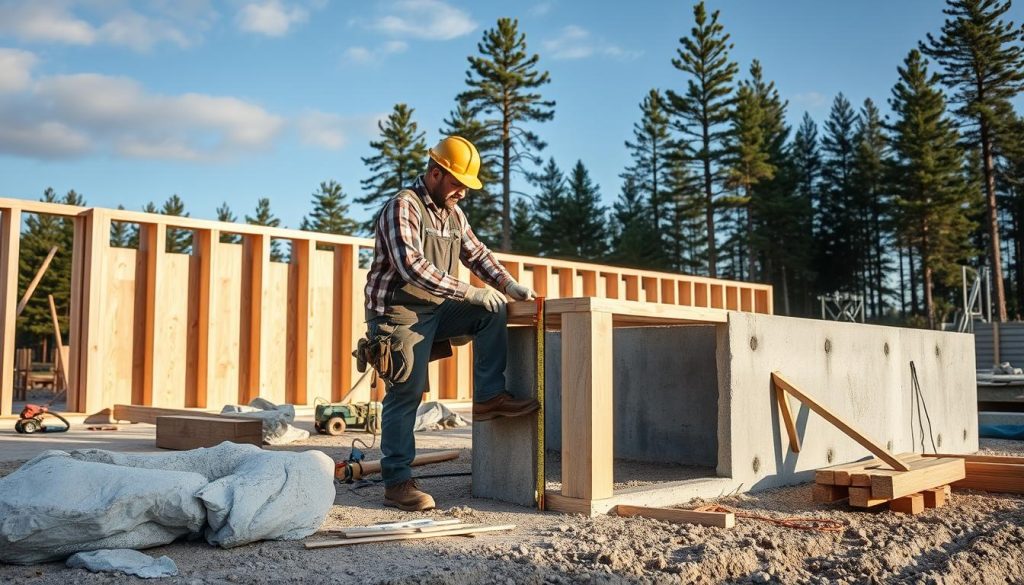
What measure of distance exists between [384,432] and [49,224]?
3856 centimetres

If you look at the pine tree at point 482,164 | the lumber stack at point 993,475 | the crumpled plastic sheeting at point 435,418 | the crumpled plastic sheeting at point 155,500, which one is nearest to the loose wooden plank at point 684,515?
the crumpled plastic sheeting at point 155,500

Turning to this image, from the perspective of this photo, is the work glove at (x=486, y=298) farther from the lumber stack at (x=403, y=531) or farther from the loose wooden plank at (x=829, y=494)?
the loose wooden plank at (x=829, y=494)

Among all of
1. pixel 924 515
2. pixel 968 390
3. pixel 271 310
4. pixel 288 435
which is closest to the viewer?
pixel 924 515

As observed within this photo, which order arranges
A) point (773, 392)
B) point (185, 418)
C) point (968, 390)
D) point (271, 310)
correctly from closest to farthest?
point (773, 392) → point (185, 418) → point (968, 390) → point (271, 310)

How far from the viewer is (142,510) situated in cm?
288

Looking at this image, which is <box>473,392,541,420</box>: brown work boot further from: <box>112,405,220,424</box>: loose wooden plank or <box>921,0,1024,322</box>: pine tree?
<box>921,0,1024,322</box>: pine tree

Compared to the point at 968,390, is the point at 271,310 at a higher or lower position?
higher

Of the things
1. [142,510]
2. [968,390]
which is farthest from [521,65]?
[142,510]

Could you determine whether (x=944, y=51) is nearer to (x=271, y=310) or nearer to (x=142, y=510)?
(x=271, y=310)

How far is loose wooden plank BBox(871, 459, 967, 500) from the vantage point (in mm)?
4043

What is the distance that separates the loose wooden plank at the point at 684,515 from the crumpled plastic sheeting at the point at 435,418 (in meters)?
4.30

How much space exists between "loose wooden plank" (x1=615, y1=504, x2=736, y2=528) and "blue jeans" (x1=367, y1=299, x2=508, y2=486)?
0.86 m

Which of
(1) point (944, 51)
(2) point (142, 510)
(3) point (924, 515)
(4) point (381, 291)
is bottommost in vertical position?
(3) point (924, 515)

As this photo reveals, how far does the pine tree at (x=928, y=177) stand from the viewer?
99.8 feet
